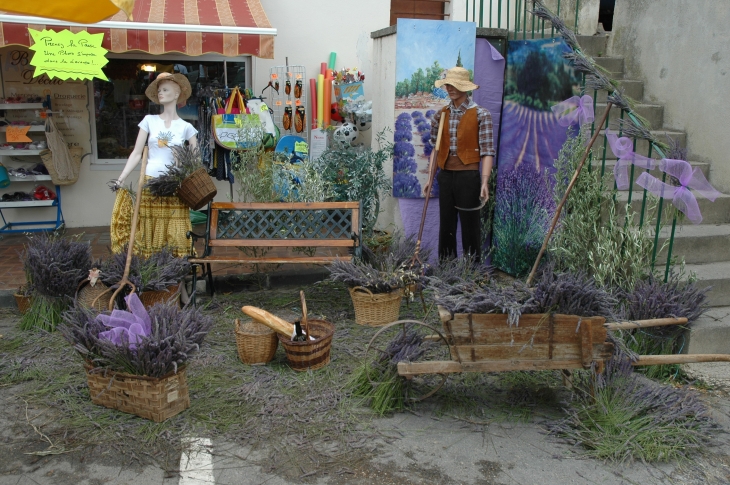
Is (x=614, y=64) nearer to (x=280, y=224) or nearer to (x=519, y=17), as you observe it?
(x=519, y=17)

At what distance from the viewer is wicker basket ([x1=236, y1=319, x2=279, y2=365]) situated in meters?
4.55

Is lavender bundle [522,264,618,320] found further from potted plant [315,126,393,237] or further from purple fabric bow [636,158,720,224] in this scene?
potted plant [315,126,393,237]

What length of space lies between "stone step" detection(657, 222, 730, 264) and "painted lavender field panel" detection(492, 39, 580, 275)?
111cm

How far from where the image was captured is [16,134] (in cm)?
787

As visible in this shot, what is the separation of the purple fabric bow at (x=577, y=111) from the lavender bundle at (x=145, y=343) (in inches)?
118

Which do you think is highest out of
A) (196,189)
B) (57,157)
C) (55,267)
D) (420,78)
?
(420,78)

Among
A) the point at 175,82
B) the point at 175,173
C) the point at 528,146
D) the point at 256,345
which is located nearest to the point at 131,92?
the point at 175,82

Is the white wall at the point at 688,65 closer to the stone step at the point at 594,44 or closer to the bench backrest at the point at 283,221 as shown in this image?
the stone step at the point at 594,44

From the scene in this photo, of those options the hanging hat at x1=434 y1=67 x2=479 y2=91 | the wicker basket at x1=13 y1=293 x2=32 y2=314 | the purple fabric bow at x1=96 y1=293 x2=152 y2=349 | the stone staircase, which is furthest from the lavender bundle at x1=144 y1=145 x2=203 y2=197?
the stone staircase

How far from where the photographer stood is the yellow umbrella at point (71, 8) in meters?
4.12

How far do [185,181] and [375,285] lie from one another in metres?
1.75

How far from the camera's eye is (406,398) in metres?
4.03

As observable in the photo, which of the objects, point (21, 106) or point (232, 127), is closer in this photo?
point (232, 127)

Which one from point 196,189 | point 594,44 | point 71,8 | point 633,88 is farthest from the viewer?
point 594,44
